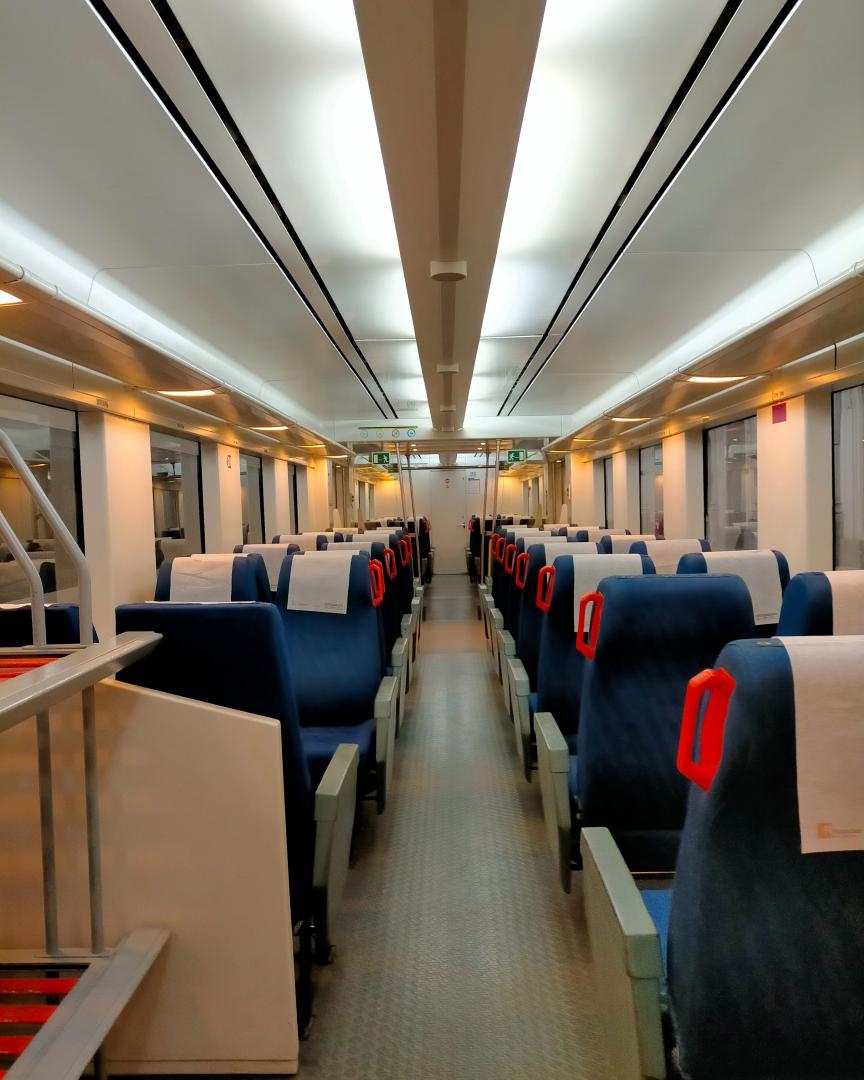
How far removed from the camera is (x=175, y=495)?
8055mm

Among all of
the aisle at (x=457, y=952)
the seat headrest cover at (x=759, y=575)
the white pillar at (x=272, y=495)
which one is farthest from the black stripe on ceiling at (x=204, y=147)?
the white pillar at (x=272, y=495)

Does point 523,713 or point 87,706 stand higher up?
point 87,706

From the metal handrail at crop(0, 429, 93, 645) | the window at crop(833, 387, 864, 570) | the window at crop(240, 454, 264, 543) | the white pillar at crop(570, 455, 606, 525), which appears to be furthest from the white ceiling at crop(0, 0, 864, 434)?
the white pillar at crop(570, 455, 606, 525)

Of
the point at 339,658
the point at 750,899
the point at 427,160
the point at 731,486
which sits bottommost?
the point at 339,658

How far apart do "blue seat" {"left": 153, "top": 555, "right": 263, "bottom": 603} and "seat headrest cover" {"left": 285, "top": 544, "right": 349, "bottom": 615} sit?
0.44ft

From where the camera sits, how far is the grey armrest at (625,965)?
1.09 metres

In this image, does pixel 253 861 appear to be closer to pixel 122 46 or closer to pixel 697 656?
pixel 697 656

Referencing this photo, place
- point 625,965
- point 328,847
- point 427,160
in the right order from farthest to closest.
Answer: point 427,160, point 328,847, point 625,965

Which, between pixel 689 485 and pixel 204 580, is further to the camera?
pixel 689 485

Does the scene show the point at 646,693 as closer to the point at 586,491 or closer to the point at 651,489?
the point at 651,489

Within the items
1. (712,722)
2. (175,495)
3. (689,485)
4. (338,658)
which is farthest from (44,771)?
(689,485)

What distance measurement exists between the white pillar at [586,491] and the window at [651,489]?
2.09 metres

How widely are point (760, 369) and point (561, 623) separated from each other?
3324mm

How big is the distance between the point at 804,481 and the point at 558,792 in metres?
4.66
